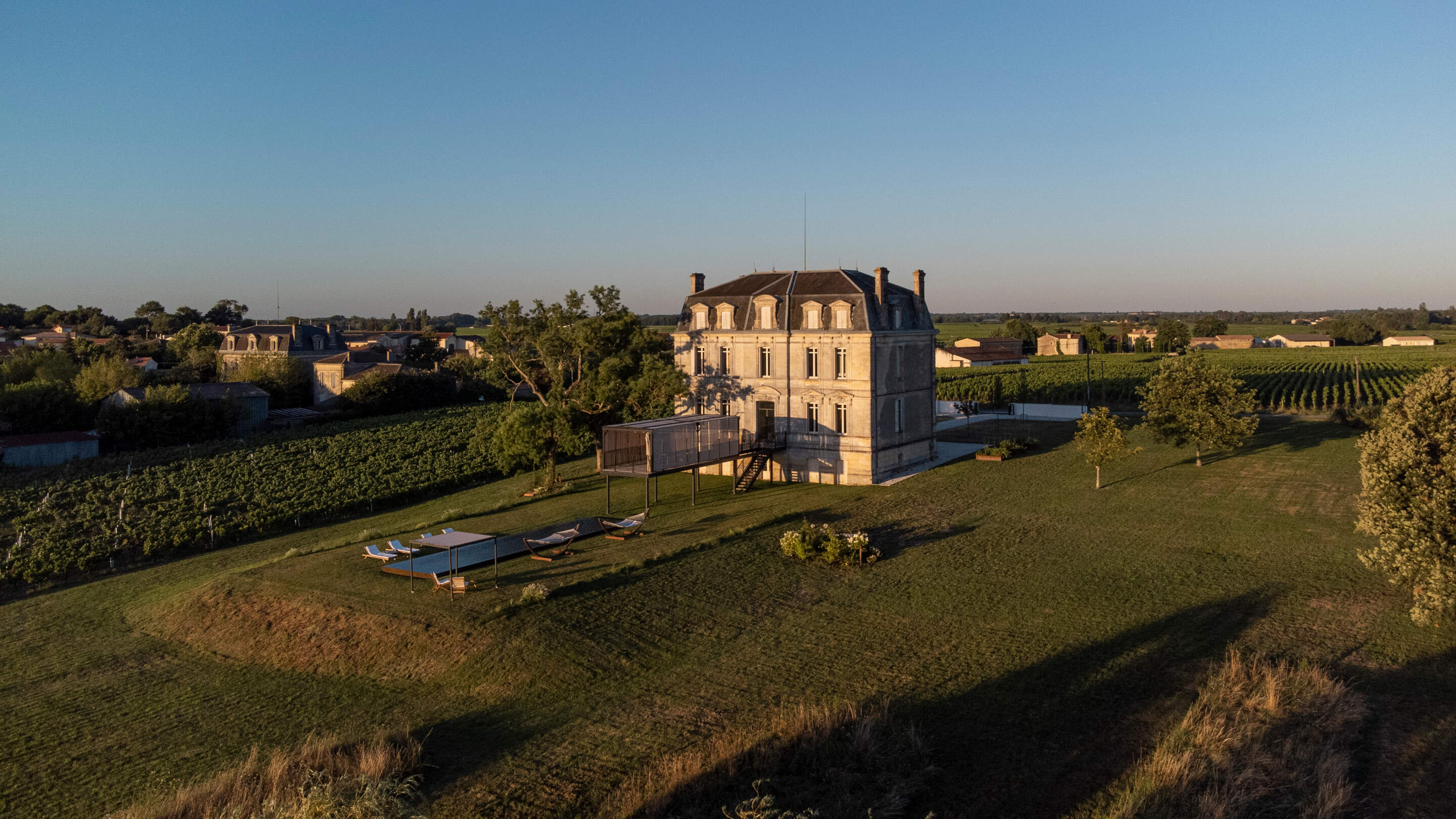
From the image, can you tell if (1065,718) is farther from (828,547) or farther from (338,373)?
(338,373)

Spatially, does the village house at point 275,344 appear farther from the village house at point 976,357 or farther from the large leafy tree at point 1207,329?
the large leafy tree at point 1207,329

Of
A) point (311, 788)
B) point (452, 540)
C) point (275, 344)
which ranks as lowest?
point (311, 788)

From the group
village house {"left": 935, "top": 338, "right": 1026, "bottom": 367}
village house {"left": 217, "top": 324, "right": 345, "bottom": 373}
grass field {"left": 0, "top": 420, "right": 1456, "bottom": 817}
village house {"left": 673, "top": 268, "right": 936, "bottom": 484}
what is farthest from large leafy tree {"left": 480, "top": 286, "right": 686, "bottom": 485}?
village house {"left": 935, "top": 338, "right": 1026, "bottom": 367}

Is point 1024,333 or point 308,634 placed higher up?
point 1024,333

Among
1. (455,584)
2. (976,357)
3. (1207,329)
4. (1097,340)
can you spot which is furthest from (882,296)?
(1207,329)

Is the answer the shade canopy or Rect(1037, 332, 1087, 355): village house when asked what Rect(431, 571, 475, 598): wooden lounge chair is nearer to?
the shade canopy
